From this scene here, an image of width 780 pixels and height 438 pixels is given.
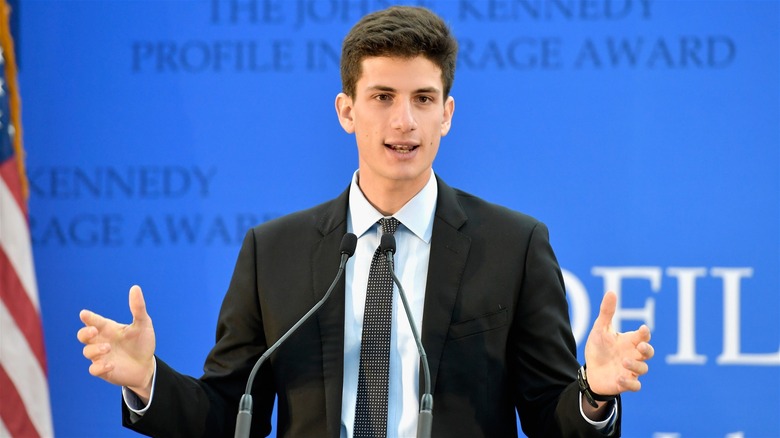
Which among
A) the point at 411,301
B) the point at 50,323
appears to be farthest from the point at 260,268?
the point at 50,323

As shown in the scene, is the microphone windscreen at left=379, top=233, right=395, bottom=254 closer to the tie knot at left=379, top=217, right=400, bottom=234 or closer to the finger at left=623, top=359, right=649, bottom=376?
the tie knot at left=379, top=217, right=400, bottom=234

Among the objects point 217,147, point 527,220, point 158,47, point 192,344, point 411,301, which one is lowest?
point 192,344

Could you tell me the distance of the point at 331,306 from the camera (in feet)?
7.43

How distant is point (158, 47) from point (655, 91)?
1811mm

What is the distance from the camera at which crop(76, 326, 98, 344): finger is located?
194 centimetres

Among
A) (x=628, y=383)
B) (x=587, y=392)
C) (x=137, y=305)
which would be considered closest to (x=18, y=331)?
(x=137, y=305)

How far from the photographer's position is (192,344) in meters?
3.78

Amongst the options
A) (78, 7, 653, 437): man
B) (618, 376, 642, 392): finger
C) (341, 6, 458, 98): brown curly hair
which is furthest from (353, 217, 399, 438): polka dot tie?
(618, 376, 642, 392): finger

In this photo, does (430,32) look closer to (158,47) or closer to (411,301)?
(411,301)

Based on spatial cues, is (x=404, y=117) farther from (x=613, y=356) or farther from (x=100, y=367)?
(x=100, y=367)

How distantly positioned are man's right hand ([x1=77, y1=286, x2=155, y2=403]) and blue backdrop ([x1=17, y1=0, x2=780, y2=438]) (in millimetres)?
1691

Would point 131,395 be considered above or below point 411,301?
below

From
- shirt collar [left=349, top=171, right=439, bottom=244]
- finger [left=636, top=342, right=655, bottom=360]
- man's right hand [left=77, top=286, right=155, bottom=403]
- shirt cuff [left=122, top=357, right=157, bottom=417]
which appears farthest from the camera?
shirt collar [left=349, top=171, right=439, bottom=244]

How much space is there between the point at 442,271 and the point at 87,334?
76 cm
